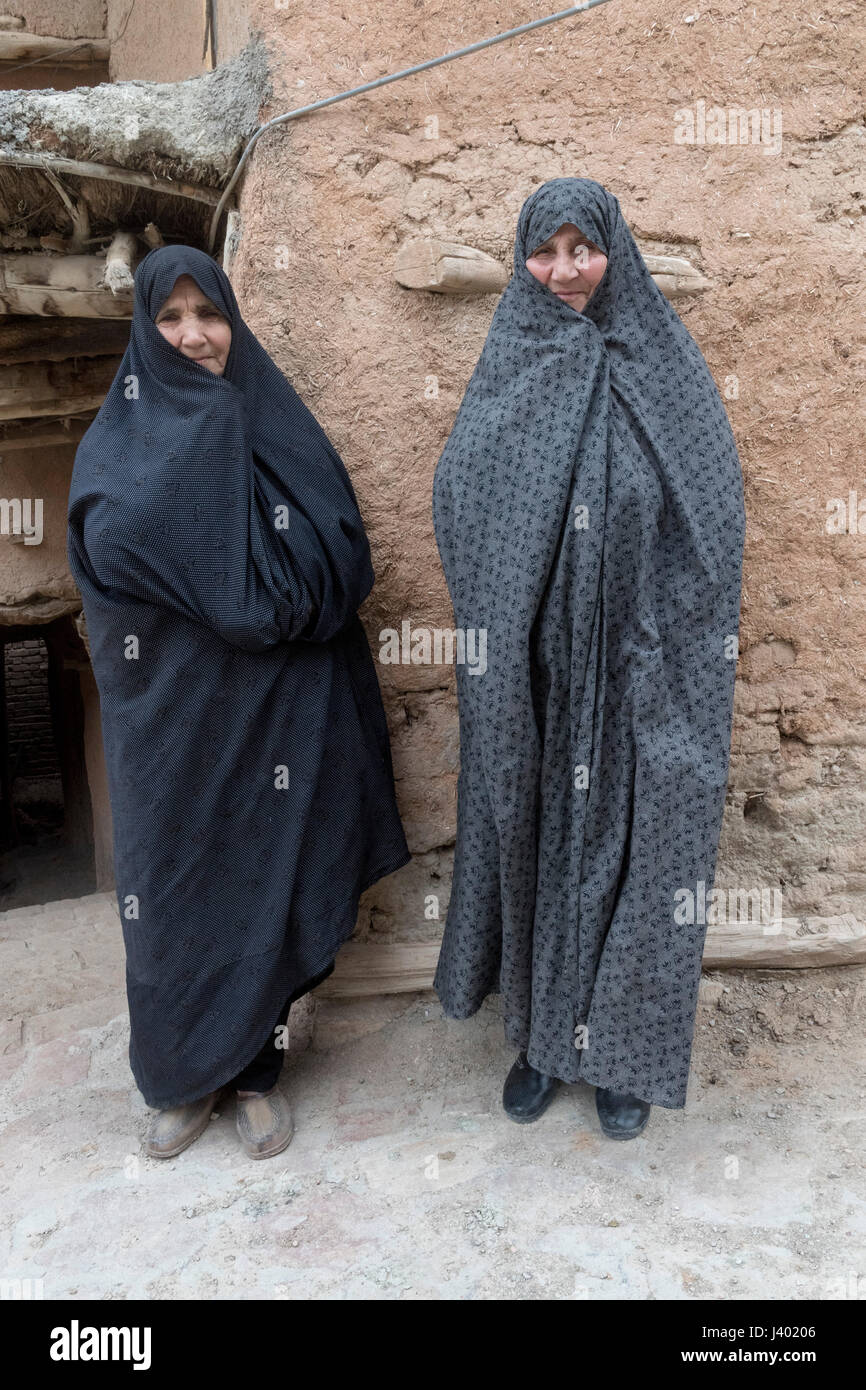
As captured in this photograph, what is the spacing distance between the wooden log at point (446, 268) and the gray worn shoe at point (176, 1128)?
185 centimetres

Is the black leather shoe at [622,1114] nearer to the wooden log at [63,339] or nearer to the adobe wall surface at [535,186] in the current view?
the adobe wall surface at [535,186]

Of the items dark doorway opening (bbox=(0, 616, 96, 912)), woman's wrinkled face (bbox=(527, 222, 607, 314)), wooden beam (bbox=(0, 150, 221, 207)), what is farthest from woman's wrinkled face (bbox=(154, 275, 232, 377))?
dark doorway opening (bbox=(0, 616, 96, 912))

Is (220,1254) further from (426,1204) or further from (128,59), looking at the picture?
(128,59)

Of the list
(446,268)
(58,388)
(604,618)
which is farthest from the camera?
(58,388)

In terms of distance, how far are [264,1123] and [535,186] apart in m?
2.15

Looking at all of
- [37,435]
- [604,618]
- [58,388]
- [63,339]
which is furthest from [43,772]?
[604,618]

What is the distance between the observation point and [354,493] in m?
2.30

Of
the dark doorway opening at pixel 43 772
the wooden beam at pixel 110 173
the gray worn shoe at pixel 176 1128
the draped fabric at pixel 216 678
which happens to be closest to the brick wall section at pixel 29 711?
the dark doorway opening at pixel 43 772

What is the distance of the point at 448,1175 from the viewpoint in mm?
2076

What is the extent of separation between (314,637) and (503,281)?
0.94 metres

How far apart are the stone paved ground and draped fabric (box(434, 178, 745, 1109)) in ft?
0.78

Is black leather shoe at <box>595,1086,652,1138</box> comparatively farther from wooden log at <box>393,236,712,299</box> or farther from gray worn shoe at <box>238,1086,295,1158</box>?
wooden log at <box>393,236,712,299</box>

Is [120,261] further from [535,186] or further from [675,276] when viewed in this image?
[675,276]

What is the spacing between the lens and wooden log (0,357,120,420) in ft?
12.2
